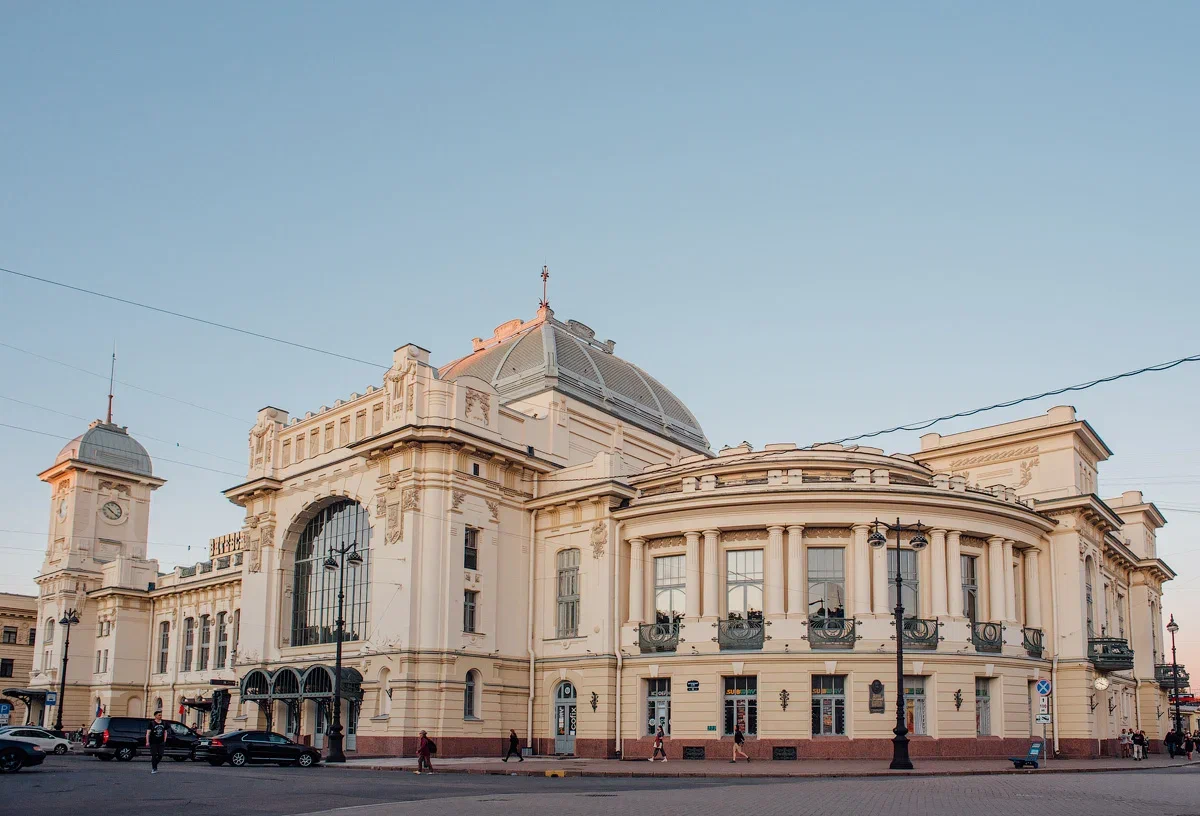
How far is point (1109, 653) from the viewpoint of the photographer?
47.2 metres

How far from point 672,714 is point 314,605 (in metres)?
17.6

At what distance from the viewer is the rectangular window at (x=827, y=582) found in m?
43.8

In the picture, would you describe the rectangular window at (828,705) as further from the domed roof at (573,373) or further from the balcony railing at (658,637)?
the domed roof at (573,373)

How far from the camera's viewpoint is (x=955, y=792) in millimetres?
24109

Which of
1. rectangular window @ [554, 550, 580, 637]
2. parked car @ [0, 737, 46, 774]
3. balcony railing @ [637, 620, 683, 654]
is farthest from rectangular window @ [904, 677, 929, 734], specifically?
parked car @ [0, 737, 46, 774]

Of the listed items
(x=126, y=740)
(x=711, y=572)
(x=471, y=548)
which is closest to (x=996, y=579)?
(x=711, y=572)

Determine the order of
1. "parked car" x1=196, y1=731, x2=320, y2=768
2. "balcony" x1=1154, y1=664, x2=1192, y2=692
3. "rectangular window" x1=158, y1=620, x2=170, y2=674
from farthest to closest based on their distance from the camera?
"rectangular window" x1=158, y1=620, x2=170, y2=674
"balcony" x1=1154, y1=664, x2=1192, y2=692
"parked car" x1=196, y1=731, x2=320, y2=768

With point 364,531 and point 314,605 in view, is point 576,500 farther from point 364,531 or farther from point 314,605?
point 314,605

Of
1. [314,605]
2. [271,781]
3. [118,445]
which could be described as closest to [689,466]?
[314,605]

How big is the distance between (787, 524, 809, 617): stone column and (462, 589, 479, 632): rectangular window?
13.0 meters

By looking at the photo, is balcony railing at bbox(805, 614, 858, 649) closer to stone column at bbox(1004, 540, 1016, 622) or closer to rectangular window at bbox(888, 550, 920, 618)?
rectangular window at bbox(888, 550, 920, 618)

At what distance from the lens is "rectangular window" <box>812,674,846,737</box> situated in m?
42.4

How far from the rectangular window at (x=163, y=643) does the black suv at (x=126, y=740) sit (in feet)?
99.0

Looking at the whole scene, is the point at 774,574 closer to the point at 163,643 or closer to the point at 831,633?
the point at 831,633
